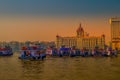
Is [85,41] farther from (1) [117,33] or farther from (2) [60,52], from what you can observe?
(2) [60,52]

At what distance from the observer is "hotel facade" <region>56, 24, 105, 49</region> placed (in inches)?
3713

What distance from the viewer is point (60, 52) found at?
2520 inches

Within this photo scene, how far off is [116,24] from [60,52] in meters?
49.5

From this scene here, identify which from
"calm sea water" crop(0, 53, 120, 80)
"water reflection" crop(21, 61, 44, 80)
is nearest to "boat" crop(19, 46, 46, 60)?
"calm sea water" crop(0, 53, 120, 80)

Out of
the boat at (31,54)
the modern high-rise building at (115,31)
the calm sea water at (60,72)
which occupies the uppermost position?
the modern high-rise building at (115,31)

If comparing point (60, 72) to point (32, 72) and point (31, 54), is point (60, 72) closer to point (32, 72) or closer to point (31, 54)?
point (32, 72)

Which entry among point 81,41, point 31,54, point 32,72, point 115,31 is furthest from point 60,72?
point 115,31

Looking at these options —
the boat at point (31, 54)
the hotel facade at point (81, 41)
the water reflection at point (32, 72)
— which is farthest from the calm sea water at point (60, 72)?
the hotel facade at point (81, 41)

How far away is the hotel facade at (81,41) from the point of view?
9431 cm

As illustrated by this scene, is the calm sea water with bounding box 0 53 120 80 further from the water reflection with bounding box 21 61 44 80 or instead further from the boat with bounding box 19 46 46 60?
the boat with bounding box 19 46 46 60

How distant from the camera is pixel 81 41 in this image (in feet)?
316

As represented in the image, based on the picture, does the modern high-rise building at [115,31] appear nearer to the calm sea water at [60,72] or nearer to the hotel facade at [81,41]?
the hotel facade at [81,41]

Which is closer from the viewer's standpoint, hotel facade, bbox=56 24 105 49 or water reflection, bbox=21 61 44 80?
water reflection, bbox=21 61 44 80

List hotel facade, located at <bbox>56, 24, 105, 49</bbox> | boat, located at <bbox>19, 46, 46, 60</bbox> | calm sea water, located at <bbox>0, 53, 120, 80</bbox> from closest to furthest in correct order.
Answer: calm sea water, located at <bbox>0, 53, 120, 80</bbox> < boat, located at <bbox>19, 46, 46, 60</bbox> < hotel facade, located at <bbox>56, 24, 105, 49</bbox>
